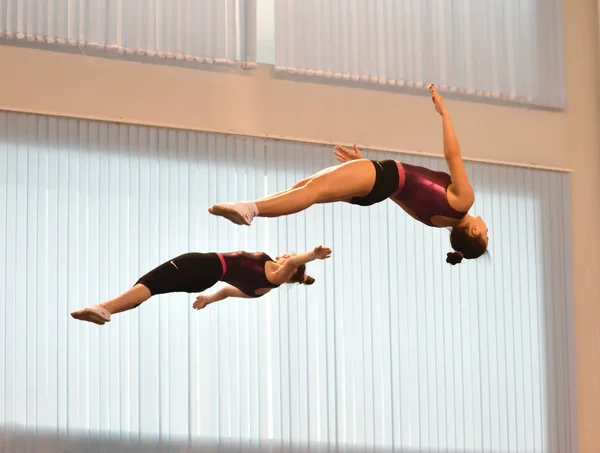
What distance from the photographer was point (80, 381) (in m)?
7.48

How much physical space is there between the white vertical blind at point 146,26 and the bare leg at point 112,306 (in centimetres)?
348

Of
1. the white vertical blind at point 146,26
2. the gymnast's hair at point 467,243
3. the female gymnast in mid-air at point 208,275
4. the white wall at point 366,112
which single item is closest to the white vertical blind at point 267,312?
the white wall at point 366,112

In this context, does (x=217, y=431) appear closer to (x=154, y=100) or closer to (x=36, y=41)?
(x=154, y=100)

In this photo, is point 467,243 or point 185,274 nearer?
point 185,274

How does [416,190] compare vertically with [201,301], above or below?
Result: above

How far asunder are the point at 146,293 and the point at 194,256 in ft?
0.86

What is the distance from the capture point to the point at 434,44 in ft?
29.3

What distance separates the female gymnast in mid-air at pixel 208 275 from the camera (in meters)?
4.87

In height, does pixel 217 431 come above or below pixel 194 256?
below

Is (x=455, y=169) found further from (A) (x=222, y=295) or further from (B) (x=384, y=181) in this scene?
(A) (x=222, y=295)

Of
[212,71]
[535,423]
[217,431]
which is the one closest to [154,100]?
[212,71]

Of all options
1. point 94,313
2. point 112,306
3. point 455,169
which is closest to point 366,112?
point 455,169

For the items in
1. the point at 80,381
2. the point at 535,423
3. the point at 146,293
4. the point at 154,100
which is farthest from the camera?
the point at 535,423

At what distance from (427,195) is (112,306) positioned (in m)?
1.44
